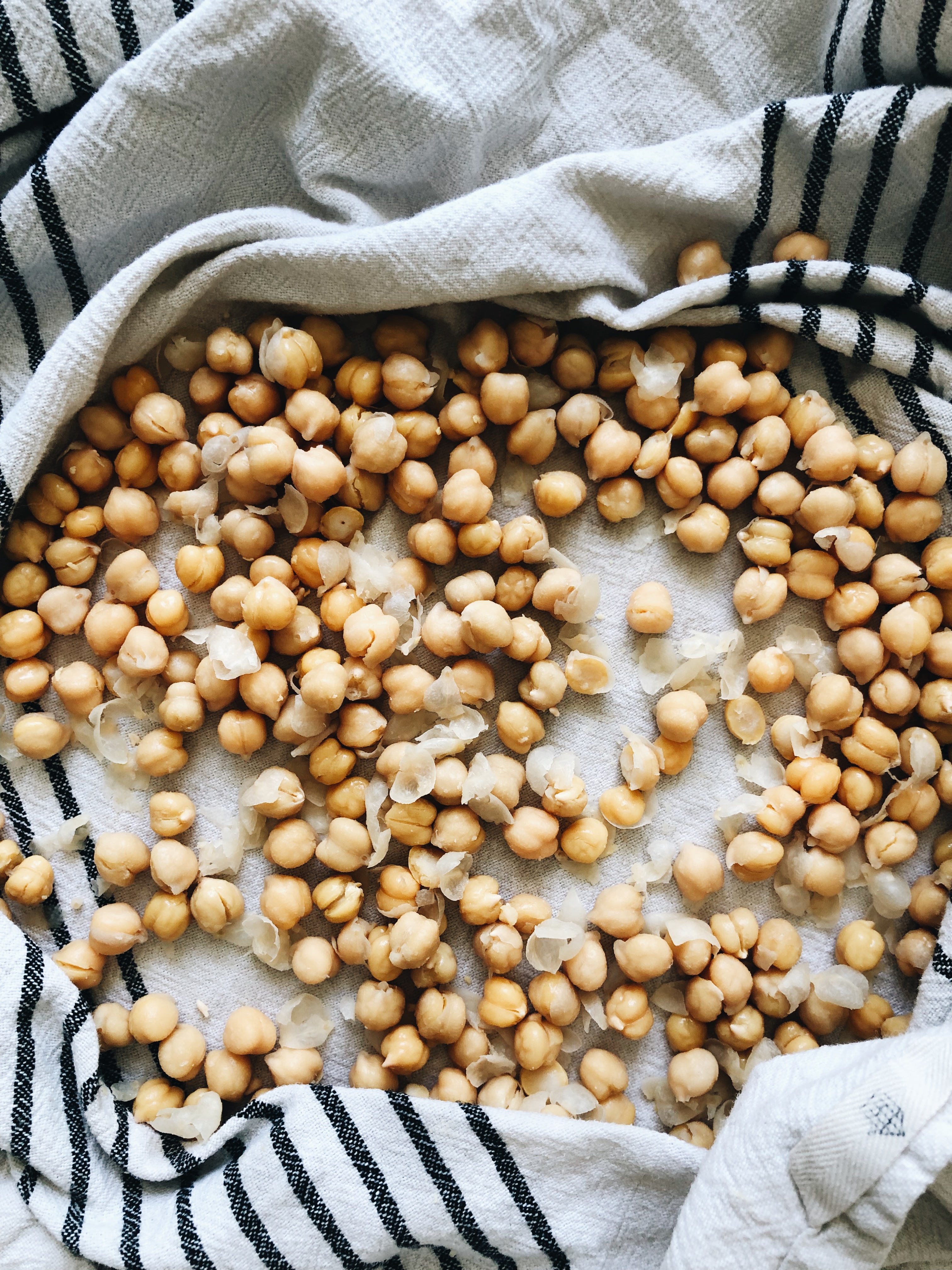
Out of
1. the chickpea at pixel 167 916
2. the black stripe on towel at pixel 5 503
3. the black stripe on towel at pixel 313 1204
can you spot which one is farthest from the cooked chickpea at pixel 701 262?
the black stripe on towel at pixel 313 1204

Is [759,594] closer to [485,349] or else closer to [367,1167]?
[485,349]

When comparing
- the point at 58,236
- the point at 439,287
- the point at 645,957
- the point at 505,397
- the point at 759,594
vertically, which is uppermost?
the point at 58,236

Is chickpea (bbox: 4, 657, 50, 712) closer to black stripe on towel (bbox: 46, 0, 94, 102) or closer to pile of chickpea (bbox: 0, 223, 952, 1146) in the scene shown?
pile of chickpea (bbox: 0, 223, 952, 1146)

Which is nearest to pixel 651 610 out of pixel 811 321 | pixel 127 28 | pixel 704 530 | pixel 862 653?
pixel 704 530

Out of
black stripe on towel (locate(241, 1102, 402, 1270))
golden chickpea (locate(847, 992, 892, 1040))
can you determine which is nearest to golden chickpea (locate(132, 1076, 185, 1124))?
black stripe on towel (locate(241, 1102, 402, 1270))

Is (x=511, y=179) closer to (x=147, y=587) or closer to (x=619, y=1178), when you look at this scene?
(x=147, y=587)

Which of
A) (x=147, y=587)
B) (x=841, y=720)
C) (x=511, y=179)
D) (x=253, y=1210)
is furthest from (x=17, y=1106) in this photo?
(x=511, y=179)

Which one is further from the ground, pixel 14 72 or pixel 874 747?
pixel 14 72
